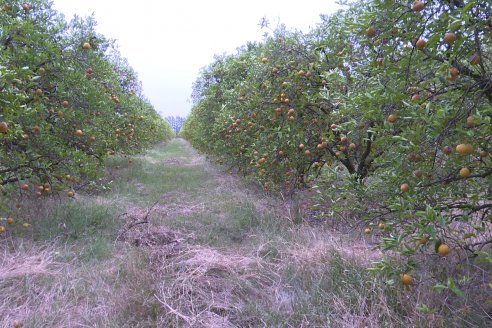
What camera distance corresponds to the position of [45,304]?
326 cm

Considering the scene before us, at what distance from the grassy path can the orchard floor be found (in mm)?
12

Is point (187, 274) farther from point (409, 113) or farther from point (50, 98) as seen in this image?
point (50, 98)

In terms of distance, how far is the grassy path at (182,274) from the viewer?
9.95 feet

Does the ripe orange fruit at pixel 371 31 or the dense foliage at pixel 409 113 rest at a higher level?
the ripe orange fruit at pixel 371 31

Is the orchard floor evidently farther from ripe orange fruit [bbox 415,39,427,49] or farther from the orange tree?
ripe orange fruit [bbox 415,39,427,49]

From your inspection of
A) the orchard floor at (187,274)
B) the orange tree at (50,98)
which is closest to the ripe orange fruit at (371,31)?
the orchard floor at (187,274)

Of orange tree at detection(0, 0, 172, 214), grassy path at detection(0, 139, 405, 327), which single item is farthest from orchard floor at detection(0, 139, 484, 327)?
orange tree at detection(0, 0, 172, 214)

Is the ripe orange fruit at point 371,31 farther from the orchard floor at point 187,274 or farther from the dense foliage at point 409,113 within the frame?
the orchard floor at point 187,274

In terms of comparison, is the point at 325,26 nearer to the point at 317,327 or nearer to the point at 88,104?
the point at 88,104

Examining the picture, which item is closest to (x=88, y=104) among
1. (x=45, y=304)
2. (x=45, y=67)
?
(x=45, y=67)

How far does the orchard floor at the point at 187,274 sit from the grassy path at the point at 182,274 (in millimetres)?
12

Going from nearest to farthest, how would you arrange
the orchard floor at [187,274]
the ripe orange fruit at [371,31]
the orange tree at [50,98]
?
the ripe orange fruit at [371,31] < the orchard floor at [187,274] < the orange tree at [50,98]

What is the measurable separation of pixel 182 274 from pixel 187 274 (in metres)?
0.06

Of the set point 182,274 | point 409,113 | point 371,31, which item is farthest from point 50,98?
point 409,113
